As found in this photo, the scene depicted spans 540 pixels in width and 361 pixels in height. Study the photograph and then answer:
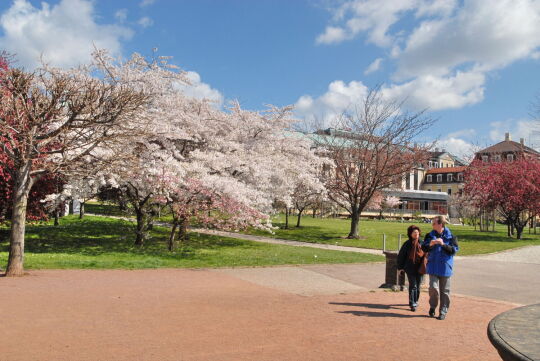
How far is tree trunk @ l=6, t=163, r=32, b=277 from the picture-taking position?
10414 millimetres

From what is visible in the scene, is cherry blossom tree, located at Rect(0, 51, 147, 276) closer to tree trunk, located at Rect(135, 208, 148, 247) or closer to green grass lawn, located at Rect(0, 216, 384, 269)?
green grass lawn, located at Rect(0, 216, 384, 269)

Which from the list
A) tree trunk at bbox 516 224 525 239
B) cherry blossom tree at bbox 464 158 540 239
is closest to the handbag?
cherry blossom tree at bbox 464 158 540 239

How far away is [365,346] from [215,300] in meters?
3.54

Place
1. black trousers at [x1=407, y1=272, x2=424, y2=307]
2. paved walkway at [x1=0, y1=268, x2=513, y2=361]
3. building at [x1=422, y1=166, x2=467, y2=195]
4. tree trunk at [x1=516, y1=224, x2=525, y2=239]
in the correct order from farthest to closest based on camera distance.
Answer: building at [x1=422, y1=166, x2=467, y2=195] → tree trunk at [x1=516, y1=224, x2=525, y2=239] → black trousers at [x1=407, y1=272, x2=424, y2=307] → paved walkway at [x1=0, y1=268, x2=513, y2=361]

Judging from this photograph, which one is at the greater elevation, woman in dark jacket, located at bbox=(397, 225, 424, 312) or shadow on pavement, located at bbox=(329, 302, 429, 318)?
woman in dark jacket, located at bbox=(397, 225, 424, 312)

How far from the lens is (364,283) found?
1127 cm

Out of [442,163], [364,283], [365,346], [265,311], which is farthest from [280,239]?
[442,163]

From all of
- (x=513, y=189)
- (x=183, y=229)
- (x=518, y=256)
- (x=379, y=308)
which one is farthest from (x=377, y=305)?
(x=513, y=189)

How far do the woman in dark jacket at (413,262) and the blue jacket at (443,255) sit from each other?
48cm

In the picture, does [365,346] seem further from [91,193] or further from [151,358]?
[91,193]

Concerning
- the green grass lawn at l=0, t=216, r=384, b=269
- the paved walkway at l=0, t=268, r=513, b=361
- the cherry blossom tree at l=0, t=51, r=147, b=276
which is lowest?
the paved walkway at l=0, t=268, r=513, b=361

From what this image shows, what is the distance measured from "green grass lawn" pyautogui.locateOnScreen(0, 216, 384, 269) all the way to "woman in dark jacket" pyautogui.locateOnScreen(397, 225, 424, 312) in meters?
6.33

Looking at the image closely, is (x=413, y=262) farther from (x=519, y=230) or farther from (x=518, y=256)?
(x=519, y=230)

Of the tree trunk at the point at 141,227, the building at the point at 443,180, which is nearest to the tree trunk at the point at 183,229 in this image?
the tree trunk at the point at 141,227
